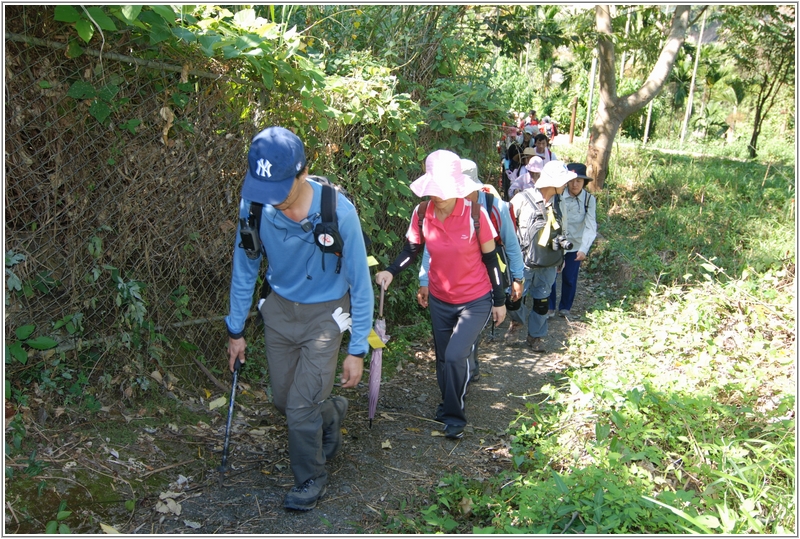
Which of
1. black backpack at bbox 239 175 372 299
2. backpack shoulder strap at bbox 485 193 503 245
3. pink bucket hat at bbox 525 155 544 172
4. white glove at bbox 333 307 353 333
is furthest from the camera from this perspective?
pink bucket hat at bbox 525 155 544 172

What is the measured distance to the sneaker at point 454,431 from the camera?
15.9 ft

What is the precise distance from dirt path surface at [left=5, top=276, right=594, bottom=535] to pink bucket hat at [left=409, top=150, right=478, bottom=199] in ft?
5.92

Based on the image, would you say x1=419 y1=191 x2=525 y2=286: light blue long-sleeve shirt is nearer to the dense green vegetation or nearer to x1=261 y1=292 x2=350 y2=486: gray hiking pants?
the dense green vegetation

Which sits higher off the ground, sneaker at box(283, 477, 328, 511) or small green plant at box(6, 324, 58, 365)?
small green plant at box(6, 324, 58, 365)

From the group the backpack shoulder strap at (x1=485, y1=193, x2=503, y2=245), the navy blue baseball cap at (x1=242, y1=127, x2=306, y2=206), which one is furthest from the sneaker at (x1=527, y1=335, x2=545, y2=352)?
the navy blue baseball cap at (x1=242, y1=127, x2=306, y2=206)

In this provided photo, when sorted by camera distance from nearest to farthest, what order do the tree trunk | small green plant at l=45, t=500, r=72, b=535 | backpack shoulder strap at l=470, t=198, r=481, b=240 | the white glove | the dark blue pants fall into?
1. small green plant at l=45, t=500, r=72, b=535
2. the white glove
3. backpack shoulder strap at l=470, t=198, r=481, b=240
4. the dark blue pants
5. the tree trunk

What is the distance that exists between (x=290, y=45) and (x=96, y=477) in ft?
9.53

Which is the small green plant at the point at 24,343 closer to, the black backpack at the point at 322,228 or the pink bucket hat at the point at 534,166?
the black backpack at the point at 322,228

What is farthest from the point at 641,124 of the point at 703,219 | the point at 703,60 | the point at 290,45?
the point at 290,45

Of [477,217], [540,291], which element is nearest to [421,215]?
[477,217]

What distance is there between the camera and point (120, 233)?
13.7 feet

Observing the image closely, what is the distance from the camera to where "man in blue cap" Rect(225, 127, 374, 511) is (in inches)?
139

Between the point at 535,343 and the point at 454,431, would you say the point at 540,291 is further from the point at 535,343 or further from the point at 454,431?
the point at 454,431

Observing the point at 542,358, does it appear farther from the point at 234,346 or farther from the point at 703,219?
the point at 703,219
